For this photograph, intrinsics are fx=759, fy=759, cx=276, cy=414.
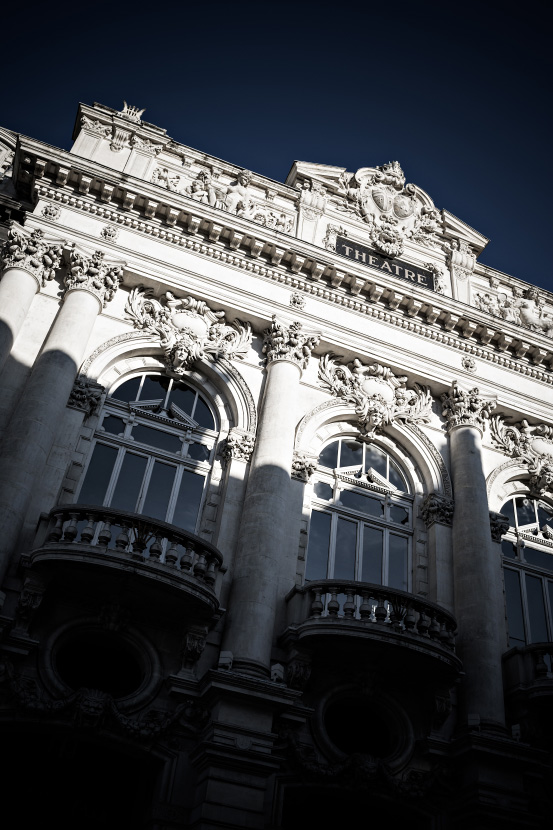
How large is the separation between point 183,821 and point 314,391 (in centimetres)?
1058

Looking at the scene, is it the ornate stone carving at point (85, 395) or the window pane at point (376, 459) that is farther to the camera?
the window pane at point (376, 459)

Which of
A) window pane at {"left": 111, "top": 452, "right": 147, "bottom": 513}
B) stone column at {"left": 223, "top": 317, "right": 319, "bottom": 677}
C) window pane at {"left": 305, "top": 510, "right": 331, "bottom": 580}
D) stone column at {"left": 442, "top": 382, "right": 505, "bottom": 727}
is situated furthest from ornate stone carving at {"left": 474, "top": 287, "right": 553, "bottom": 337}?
window pane at {"left": 111, "top": 452, "right": 147, "bottom": 513}

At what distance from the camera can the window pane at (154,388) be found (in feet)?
60.7

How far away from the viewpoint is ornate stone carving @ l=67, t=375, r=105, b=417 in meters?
16.8

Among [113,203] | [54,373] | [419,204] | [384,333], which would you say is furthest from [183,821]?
[419,204]

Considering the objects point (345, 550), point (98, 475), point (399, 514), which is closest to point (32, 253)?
point (98, 475)

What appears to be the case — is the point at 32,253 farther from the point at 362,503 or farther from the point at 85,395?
the point at 362,503

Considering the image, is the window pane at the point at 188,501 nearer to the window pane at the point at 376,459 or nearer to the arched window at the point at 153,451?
the arched window at the point at 153,451

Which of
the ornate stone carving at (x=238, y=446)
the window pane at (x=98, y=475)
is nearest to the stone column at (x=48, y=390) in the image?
the window pane at (x=98, y=475)

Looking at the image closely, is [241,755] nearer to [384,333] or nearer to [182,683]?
[182,683]

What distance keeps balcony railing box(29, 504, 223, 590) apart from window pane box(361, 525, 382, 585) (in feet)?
14.5

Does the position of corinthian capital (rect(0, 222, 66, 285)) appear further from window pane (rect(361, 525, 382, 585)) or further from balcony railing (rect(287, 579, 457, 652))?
window pane (rect(361, 525, 382, 585))

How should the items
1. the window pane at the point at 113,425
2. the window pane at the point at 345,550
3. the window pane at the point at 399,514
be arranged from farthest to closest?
the window pane at the point at 399,514 < the window pane at the point at 345,550 < the window pane at the point at 113,425

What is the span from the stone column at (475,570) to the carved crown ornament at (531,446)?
0.88 m
